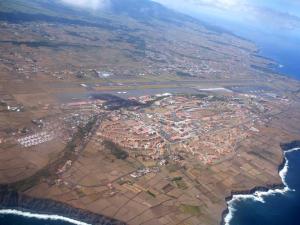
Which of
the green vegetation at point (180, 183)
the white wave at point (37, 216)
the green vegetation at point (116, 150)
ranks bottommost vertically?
the white wave at point (37, 216)

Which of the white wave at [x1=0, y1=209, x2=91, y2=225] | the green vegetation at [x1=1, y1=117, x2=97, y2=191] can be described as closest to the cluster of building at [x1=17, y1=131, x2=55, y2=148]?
the green vegetation at [x1=1, y1=117, x2=97, y2=191]

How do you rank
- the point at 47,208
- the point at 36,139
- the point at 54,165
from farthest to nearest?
1. the point at 36,139
2. the point at 54,165
3. the point at 47,208

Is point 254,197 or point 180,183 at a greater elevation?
point 180,183

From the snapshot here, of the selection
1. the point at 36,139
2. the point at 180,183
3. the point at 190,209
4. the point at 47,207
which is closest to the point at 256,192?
the point at 180,183

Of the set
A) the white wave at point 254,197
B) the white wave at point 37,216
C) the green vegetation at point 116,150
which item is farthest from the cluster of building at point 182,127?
the white wave at point 37,216

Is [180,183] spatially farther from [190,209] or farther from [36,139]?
[36,139]

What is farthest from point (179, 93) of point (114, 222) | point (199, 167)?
point (114, 222)

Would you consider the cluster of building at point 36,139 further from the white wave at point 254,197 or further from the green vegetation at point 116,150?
the white wave at point 254,197
